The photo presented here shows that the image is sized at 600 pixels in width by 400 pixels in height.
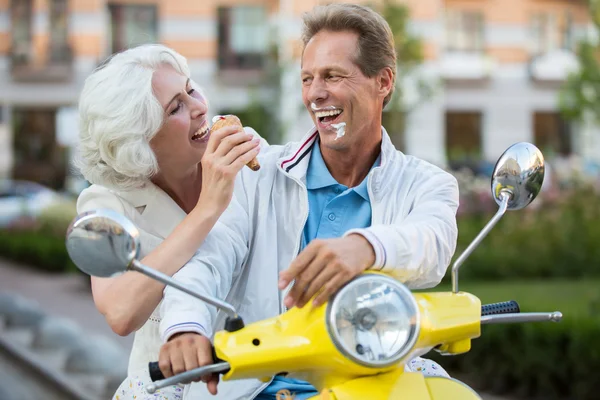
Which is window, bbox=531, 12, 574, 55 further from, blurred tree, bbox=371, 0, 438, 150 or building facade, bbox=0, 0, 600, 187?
blurred tree, bbox=371, 0, 438, 150

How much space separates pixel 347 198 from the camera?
222cm

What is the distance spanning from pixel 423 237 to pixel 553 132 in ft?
87.2

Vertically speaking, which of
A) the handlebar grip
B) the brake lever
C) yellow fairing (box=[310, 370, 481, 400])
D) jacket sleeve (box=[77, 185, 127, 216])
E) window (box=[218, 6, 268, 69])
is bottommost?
yellow fairing (box=[310, 370, 481, 400])

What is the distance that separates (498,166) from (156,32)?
80.6 ft

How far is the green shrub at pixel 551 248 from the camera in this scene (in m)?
10.4

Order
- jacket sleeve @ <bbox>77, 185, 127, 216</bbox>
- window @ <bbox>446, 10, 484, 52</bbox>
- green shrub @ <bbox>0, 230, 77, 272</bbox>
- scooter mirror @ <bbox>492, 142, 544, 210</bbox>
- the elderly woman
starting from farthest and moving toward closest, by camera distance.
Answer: window @ <bbox>446, 10, 484, 52</bbox> < green shrub @ <bbox>0, 230, 77, 272</bbox> < jacket sleeve @ <bbox>77, 185, 127, 216</bbox> < the elderly woman < scooter mirror @ <bbox>492, 142, 544, 210</bbox>

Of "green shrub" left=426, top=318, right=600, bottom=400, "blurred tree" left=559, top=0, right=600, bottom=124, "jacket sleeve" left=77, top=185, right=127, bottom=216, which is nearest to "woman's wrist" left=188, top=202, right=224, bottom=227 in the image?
"jacket sleeve" left=77, top=185, right=127, bottom=216

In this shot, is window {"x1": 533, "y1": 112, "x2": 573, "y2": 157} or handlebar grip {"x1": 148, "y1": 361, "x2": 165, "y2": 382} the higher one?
handlebar grip {"x1": 148, "y1": 361, "x2": 165, "y2": 382}

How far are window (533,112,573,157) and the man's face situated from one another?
25876mm

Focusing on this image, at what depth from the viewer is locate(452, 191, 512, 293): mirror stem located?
5.72 ft

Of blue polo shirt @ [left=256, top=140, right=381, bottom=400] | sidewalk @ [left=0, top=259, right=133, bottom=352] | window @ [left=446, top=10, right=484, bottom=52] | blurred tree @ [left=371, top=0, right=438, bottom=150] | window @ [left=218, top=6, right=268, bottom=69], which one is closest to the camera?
blue polo shirt @ [left=256, top=140, right=381, bottom=400]

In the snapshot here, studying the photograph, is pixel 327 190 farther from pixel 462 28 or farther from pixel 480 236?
pixel 462 28

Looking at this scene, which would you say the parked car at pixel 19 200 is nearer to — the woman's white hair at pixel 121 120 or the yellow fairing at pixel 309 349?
the woman's white hair at pixel 121 120

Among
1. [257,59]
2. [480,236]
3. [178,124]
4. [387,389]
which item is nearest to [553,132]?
[257,59]
